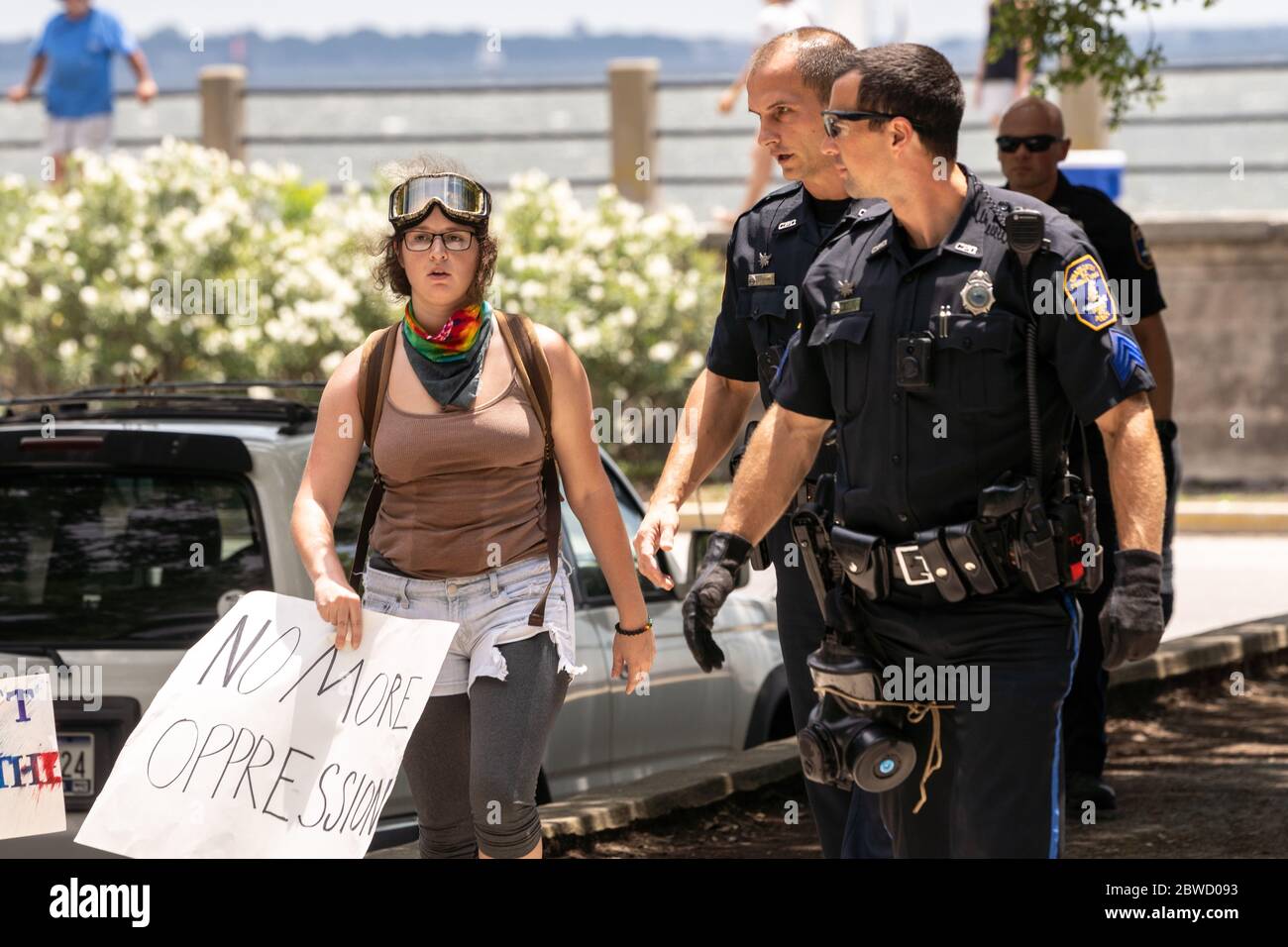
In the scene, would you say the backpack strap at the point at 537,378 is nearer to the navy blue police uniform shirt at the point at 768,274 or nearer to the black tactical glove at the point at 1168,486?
the navy blue police uniform shirt at the point at 768,274

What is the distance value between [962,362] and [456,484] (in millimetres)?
1201

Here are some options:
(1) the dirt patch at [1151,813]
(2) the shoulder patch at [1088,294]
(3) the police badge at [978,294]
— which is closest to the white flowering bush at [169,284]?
(1) the dirt patch at [1151,813]

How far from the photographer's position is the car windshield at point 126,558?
5.80m

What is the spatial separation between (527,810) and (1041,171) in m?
3.03

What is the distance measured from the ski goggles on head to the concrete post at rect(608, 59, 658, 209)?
13527mm

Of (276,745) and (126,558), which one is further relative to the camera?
(126,558)

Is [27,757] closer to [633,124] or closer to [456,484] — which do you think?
[456,484]

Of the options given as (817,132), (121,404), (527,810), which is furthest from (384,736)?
(121,404)

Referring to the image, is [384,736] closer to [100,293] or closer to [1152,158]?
[100,293]

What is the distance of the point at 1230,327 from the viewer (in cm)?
1633

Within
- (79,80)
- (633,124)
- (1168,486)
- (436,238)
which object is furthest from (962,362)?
(79,80)

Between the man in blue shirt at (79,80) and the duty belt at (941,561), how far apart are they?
15.4m

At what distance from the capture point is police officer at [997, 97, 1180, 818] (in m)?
6.71

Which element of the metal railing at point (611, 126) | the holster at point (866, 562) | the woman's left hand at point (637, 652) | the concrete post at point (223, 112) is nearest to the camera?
the holster at point (866, 562)
